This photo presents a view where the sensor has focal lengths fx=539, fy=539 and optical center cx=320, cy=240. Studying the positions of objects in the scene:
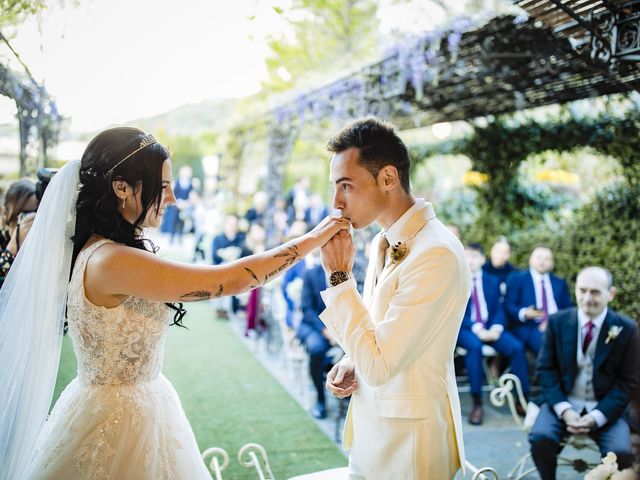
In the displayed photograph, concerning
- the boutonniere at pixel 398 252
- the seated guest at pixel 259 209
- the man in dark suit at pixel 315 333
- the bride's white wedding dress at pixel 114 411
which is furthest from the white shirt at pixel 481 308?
the seated guest at pixel 259 209

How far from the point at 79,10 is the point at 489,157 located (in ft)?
30.1

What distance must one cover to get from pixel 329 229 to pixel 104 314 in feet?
2.99

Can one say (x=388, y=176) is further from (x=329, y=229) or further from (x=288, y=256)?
(x=288, y=256)

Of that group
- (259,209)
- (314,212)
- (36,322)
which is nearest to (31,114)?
(36,322)

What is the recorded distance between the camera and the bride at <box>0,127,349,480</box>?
6.46ft

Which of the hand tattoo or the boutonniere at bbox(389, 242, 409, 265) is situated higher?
the boutonniere at bbox(389, 242, 409, 265)

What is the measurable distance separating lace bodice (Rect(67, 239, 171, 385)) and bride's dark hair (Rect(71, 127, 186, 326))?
9cm

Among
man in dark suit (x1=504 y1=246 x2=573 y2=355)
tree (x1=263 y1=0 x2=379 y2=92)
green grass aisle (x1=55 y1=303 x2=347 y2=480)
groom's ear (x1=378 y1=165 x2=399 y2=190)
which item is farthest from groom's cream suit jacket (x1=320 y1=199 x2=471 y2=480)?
tree (x1=263 y1=0 x2=379 y2=92)

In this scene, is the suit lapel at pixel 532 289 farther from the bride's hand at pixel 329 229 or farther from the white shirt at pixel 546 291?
the bride's hand at pixel 329 229

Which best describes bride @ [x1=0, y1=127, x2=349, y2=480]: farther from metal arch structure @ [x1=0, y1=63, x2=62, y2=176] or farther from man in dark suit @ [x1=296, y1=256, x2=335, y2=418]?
man in dark suit @ [x1=296, y1=256, x2=335, y2=418]

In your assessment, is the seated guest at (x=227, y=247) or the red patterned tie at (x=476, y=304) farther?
the seated guest at (x=227, y=247)

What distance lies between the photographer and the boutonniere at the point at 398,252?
81.7 inches

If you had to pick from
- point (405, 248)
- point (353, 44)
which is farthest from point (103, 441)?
point (353, 44)

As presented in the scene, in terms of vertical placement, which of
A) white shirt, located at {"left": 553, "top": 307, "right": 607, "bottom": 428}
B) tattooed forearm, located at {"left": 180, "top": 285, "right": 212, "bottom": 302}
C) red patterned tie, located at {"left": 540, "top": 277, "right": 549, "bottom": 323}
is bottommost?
white shirt, located at {"left": 553, "top": 307, "right": 607, "bottom": 428}
